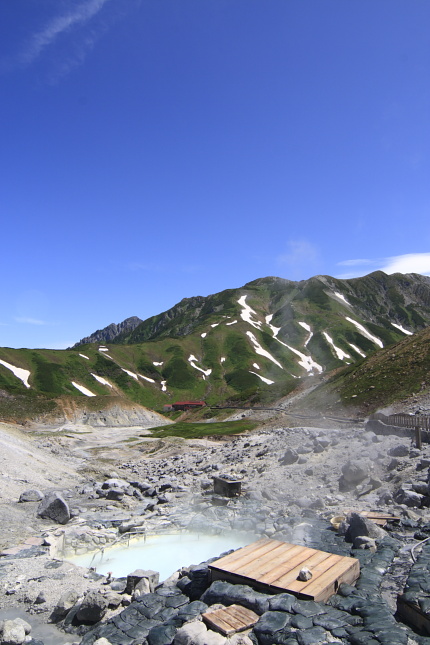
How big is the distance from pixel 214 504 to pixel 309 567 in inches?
555

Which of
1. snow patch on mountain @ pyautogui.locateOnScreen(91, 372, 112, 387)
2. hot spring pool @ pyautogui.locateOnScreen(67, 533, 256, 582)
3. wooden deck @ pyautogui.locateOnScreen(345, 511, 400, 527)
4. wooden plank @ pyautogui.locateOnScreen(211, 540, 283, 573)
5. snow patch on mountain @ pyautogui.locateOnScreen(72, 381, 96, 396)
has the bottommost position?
hot spring pool @ pyautogui.locateOnScreen(67, 533, 256, 582)

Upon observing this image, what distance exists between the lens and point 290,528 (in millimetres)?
18797

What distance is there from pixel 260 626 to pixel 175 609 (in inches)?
119

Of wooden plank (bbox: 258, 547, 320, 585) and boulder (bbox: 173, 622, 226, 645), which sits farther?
wooden plank (bbox: 258, 547, 320, 585)

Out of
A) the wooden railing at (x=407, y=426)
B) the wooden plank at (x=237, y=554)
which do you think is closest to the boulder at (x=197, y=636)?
the wooden plank at (x=237, y=554)

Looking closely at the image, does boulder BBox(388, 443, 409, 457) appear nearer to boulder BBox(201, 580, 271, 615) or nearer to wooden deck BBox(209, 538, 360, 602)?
wooden deck BBox(209, 538, 360, 602)

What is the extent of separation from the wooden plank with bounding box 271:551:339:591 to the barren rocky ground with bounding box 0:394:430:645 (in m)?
1.51

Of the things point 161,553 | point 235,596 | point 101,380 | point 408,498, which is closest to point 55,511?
point 161,553

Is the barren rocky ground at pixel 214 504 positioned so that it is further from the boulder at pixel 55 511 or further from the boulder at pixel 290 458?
the boulder at pixel 55 511

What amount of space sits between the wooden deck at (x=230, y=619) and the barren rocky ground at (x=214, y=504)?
537 millimetres

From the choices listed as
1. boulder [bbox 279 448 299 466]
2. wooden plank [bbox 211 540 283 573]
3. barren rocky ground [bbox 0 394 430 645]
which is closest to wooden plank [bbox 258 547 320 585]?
wooden plank [bbox 211 540 283 573]

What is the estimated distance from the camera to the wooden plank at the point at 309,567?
10898 mm

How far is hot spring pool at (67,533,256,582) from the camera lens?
17.0 metres

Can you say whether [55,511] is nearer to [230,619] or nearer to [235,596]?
[235,596]
